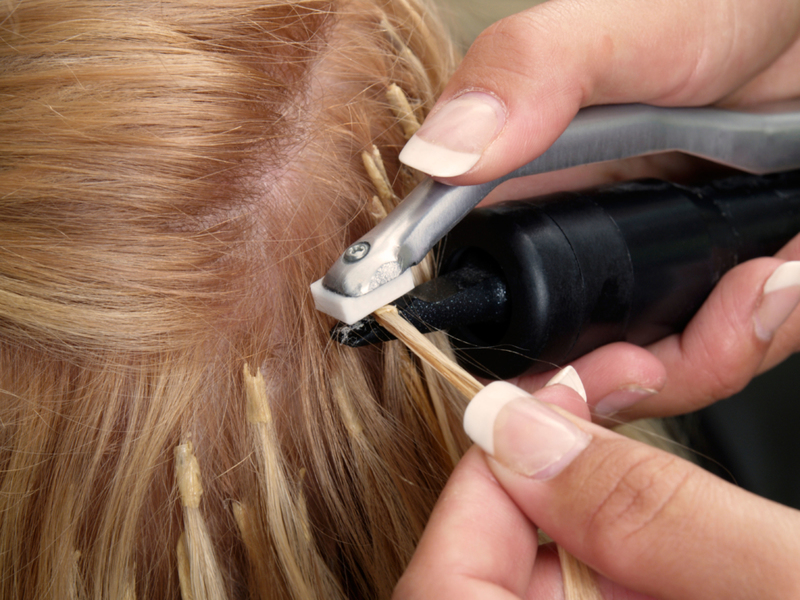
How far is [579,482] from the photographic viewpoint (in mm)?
342

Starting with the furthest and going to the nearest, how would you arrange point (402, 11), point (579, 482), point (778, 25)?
point (778, 25) → point (402, 11) → point (579, 482)

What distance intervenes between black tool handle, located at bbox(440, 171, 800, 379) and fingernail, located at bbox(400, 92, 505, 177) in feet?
0.20

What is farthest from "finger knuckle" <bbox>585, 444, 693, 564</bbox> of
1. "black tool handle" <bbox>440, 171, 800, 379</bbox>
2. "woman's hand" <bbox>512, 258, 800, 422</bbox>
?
"woman's hand" <bbox>512, 258, 800, 422</bbox>

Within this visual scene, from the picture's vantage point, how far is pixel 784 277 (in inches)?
23.6

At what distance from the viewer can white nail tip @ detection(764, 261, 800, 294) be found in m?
0.59

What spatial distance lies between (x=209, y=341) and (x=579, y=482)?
27 cm

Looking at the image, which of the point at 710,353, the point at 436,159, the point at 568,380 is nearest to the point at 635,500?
the point at 568,380

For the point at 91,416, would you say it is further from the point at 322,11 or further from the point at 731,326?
the point at 731,326

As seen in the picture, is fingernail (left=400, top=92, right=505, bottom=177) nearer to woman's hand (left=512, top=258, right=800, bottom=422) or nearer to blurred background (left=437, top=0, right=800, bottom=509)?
woman's hand (left=512, top=258, right=800, bottom=422)

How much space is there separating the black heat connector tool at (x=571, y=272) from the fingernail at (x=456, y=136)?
62mm

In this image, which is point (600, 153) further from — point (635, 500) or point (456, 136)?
point (635, 500)

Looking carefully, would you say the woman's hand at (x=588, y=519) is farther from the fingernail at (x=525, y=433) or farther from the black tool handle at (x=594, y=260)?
the black tool handle at (x=594, y=260)

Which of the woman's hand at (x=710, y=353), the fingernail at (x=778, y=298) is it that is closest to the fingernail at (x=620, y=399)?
the woman's hand at (x=710, y=353)

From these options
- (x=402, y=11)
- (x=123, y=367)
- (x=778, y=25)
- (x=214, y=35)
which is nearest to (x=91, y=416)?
(x=123, y=367)
